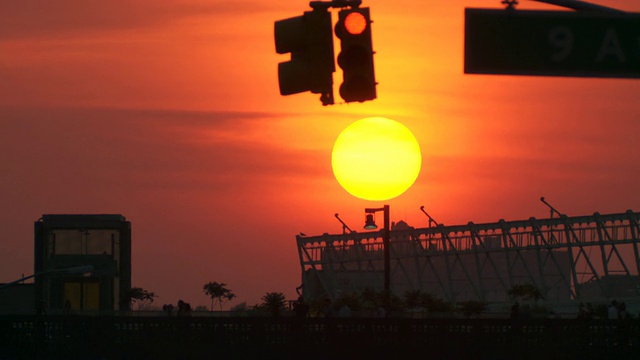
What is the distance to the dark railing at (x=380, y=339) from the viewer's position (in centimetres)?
3138

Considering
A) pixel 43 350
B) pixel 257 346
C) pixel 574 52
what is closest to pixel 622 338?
pixel 257 346

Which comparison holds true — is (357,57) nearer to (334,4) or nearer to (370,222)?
(334,4)

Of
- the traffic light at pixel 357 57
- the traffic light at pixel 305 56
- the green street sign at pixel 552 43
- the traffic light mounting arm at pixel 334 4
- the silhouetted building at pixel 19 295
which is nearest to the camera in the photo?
the green street sign at pixel 552 43

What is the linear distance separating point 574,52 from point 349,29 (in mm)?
2961

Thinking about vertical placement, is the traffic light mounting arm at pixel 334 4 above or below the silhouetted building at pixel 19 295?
below

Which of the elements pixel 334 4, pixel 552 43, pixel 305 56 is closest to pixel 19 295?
pixel 334 4

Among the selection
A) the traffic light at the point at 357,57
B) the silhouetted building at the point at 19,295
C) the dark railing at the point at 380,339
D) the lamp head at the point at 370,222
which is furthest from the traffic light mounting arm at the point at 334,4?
the silhouetted building at the point at 19,295

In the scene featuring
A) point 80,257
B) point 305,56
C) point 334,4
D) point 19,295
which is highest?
point 19,295

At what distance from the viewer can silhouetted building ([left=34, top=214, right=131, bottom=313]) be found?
5259 centimetres

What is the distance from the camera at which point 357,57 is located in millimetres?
15523

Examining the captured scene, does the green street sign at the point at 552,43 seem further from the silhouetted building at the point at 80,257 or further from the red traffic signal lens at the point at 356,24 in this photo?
the silhouetted building at the point at 80,257

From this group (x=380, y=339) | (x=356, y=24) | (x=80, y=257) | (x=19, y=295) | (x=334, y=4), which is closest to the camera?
(x=356, y=24)

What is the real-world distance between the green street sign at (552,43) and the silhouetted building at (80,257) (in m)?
39.9

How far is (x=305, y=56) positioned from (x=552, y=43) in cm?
320
